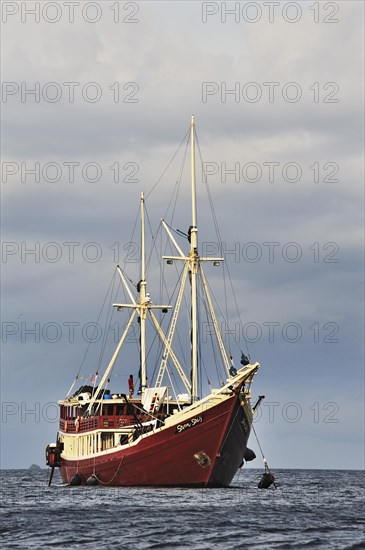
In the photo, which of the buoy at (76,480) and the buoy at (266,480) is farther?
the buoy at (76,480)

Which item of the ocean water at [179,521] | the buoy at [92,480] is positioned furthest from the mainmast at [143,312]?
the ocean water at [179,521]

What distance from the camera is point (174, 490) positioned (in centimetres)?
7925

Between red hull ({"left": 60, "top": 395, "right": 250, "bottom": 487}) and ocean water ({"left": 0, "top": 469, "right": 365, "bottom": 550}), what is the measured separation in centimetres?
120

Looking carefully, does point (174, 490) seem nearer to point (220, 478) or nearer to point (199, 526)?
point (220, 478)

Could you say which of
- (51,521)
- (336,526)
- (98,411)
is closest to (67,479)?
(98,411)

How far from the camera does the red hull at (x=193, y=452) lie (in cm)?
7906

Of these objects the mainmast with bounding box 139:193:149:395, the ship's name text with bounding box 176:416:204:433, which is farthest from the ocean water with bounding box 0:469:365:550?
the mainmast with bounding box 139:193:149:395

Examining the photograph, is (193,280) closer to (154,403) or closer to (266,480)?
(154,403)

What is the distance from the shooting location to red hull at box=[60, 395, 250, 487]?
7906 cm

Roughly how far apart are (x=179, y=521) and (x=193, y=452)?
20.8 metres

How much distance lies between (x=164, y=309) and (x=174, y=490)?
32410mm

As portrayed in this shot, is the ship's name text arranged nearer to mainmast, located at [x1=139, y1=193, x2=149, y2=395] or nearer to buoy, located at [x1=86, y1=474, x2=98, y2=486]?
buoy, located at [x1=86, y1=474, x2=98, y2=486]

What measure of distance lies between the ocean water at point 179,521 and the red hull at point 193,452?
3.93ft

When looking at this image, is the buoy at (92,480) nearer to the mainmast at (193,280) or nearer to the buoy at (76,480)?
the buoy at (76,480)
